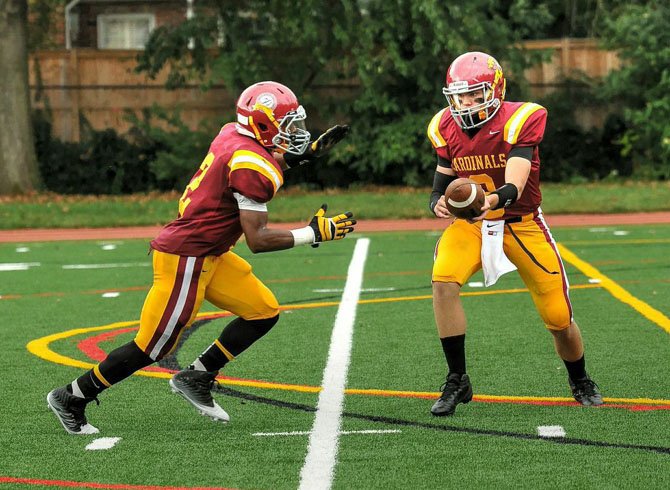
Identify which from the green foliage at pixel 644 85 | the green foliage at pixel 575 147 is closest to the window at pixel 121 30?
the green foliage at pixel 575 147

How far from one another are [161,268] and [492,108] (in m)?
1.84

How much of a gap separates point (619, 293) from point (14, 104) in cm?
1528

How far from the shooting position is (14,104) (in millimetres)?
23516

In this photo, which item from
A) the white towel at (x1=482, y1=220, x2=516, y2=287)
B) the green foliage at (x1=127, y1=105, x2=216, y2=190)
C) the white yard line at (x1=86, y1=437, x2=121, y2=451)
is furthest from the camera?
the green foliage at (x1=127, y1=105, x2=216, y2=190)

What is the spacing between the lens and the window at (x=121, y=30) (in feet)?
107

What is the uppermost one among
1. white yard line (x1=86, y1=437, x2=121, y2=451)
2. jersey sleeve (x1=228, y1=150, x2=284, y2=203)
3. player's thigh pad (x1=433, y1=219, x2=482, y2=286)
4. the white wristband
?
jersey sleeve (x1=228, y1=150, x2=284, y2=203)

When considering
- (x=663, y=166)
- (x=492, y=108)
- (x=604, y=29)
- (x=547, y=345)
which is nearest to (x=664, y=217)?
(x=663, y=166)

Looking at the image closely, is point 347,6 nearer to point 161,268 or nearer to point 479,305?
point 479,305

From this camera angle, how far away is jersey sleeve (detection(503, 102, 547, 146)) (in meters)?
6.58

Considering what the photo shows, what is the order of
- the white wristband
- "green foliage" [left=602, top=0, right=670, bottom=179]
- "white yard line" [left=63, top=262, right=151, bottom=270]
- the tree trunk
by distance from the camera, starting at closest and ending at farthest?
1. the white wristband
2. "white yard line" [left=63, top=262, right=151, bottom=270]
3. the tree trunk
4. "green foliage" [left=602, top=0, right=670, bottom=179]

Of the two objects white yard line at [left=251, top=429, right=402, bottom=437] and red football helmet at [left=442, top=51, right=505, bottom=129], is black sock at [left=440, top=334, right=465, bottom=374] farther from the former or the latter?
red football helmet at [left=442, top=51, right=505, bottom=129]

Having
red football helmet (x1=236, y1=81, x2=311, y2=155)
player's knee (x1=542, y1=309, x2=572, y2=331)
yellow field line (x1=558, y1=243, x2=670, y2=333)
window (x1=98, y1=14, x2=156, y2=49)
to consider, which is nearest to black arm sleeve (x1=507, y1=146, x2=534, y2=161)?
player's knee (x1=542, y1=309, x2=572, y2=331)

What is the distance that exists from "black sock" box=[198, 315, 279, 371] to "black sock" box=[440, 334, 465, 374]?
0.91 meters

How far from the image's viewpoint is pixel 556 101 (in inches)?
993
